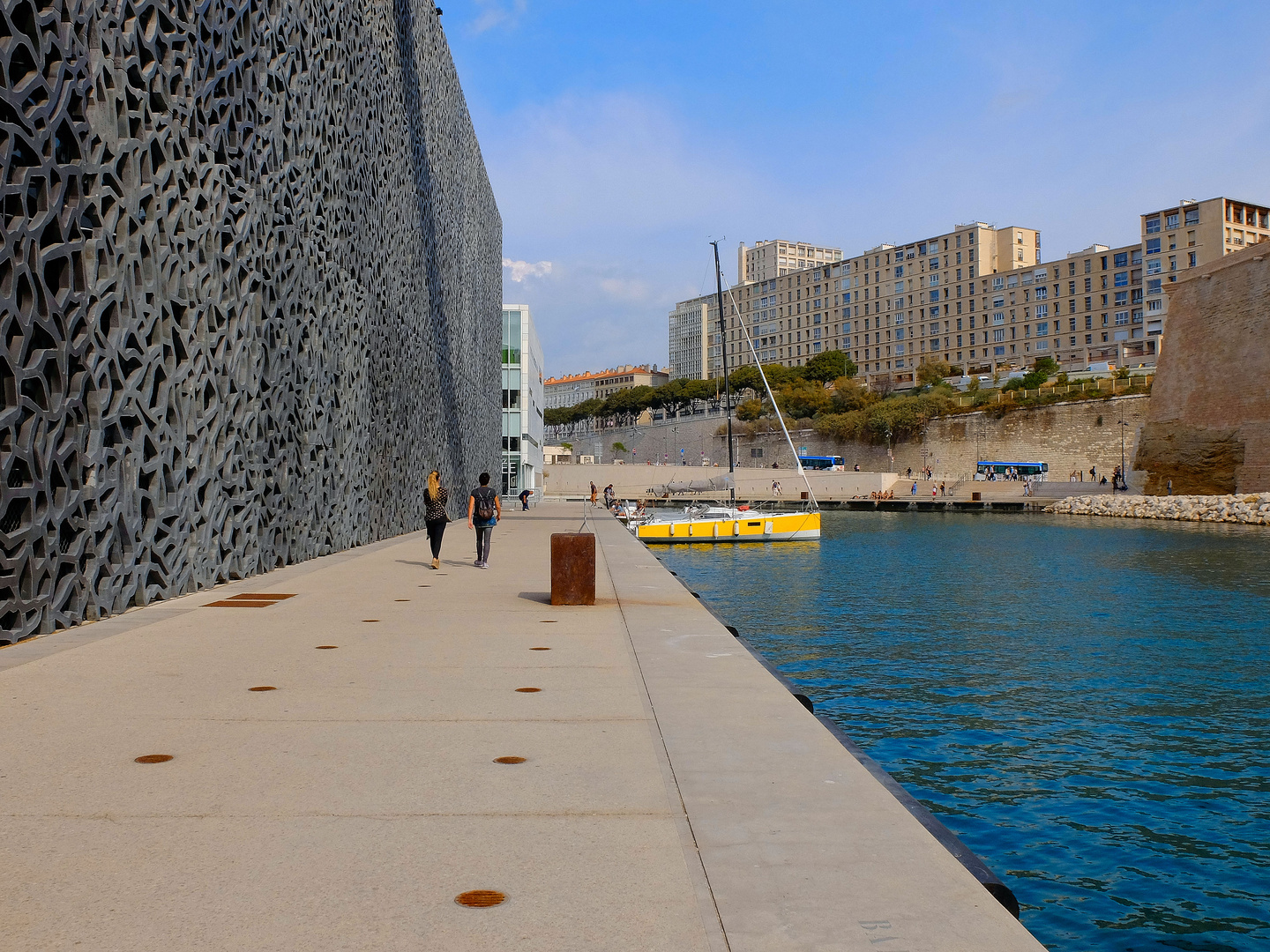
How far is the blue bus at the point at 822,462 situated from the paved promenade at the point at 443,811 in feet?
→ 298

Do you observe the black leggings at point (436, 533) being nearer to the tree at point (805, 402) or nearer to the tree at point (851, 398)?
the tree at point (851, 398)

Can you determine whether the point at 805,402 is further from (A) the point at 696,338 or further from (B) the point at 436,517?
(B) the point at 436,517

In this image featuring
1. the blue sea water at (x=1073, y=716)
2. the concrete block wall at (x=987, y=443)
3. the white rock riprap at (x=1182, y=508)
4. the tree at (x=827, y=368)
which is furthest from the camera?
the tree at (x=827, y=368)

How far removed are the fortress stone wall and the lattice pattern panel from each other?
1708 inches

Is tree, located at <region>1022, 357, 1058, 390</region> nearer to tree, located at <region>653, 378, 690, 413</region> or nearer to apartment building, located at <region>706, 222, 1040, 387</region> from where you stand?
apartment building, located at <region>706, 222, 1040, 387</region>

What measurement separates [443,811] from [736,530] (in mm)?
33655

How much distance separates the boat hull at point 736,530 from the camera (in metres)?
37.5

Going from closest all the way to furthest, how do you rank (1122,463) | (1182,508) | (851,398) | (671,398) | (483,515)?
(483,515) → (1182,508) → (1122,463) → (851,398) → (671,398)

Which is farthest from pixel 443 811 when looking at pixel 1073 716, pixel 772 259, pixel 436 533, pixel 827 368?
pixel 772 259

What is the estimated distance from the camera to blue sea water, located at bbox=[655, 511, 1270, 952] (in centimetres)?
630

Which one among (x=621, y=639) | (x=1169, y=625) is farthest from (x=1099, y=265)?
(x=621, y=639)

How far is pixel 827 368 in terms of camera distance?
431 feet

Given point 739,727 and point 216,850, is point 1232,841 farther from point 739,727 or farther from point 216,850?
point 216,850

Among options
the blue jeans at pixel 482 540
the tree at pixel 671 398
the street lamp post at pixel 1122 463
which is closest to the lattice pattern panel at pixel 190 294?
the blue jeans at pixel 482 540
